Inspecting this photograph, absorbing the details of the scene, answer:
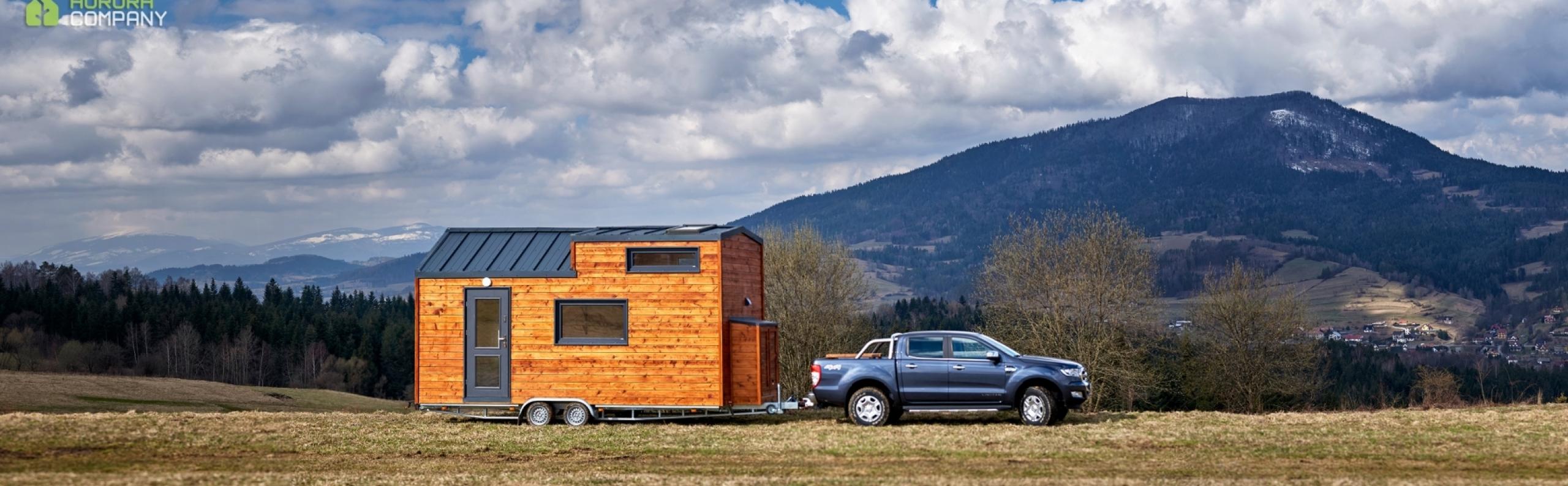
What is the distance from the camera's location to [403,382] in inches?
3853

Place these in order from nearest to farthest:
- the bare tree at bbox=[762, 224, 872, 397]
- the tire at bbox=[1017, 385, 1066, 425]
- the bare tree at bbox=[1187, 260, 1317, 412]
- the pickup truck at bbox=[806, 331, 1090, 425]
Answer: the tire at bbox=[1017, 385, 1066, 425]
the pickup truck at bbox=[806, 331, 1090, 425]
the bare tree at bbox=[1187, 260, 1317, 412]
the bare tree at bbox=[762, 224, 872, 397]

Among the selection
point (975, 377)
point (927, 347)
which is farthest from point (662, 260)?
point (975, 377)

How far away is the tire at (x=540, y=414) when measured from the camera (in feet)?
75.4

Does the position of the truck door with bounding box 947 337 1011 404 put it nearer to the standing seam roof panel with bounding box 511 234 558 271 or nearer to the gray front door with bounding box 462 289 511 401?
the standing seam roof panel with bounding box 511 234 558 271

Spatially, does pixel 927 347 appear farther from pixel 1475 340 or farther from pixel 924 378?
pixel 1475 340

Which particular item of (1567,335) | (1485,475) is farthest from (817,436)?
(1567,335)

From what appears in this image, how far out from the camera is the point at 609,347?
2308 cm

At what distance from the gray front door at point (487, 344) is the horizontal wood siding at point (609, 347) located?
118 millimetres

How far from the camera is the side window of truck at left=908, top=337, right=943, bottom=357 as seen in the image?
22328 millimetres

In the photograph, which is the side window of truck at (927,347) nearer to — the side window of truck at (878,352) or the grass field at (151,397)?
the side window of truck at (878,352)

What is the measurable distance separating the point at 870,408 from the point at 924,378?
108cm

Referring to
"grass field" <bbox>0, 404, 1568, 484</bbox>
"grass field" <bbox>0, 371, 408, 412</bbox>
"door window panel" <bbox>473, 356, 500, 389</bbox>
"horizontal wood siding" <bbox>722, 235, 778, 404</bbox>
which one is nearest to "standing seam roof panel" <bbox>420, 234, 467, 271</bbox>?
"door window panel" <bbox>473, 356, 500, 389</bbox>

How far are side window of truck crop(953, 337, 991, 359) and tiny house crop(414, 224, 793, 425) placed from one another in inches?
129

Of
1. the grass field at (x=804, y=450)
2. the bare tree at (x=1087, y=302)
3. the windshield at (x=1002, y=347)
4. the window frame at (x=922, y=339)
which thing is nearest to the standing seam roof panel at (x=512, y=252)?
the grass field at (x=804, y=450)
